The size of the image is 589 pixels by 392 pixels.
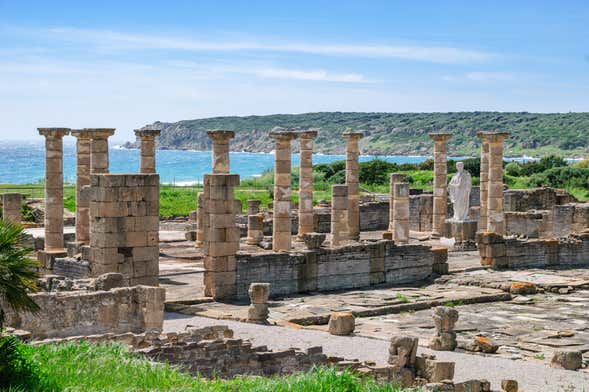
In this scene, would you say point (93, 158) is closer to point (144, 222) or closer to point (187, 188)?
point (144, 222)

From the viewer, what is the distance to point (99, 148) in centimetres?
2764

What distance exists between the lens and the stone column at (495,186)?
3531cm

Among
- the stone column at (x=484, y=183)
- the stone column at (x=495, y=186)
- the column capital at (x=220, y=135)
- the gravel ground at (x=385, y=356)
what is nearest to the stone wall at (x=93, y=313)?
the gravel ground at (x=385, y=356)

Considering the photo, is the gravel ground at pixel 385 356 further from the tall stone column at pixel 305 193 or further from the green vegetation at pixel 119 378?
the tall stone column at pixel 305 193

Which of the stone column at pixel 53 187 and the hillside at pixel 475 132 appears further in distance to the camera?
the hillside at pixel 475 132

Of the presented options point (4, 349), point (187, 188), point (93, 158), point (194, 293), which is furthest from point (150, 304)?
point (187, 188)

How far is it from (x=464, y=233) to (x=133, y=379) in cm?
2418

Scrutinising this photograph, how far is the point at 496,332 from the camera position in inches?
815

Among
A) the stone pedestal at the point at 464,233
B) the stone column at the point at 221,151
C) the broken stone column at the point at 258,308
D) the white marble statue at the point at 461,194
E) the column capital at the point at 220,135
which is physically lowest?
the broken stone column at the point at 258,308

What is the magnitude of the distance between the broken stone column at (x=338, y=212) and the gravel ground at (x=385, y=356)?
12.7 m

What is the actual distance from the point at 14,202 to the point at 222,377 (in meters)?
20.5

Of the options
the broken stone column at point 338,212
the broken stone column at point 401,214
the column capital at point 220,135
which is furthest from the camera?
the broken stone column at point 401,214

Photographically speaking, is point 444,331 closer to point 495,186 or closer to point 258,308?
point 258,308

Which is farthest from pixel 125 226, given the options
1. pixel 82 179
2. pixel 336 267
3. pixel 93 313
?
pixel 82 179
